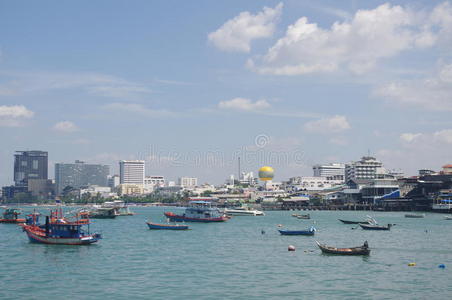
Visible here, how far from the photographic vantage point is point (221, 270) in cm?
5278

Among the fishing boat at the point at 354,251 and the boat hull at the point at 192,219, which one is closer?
the fishing boat at the point at 354,251

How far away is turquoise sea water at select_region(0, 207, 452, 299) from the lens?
4281cm

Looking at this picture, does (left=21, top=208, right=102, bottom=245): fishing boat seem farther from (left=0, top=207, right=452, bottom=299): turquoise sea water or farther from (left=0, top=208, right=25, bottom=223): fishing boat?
(left=0, top=208, right=25, bottom=223): fishing boat

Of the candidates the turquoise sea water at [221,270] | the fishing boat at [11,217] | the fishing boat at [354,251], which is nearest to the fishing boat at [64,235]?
the turquoise sea water at [221,270]

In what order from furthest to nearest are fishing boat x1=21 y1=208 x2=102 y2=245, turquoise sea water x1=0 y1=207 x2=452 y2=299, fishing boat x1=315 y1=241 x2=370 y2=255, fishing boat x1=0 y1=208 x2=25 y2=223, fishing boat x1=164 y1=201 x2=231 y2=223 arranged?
fishing boat x1=164 y1=201 x2=231 y2=223
fishing boat x1=0 y1=208 x2=25 y2=223
fishing boat x1=21 y1=208 x2=102 y2=245
fishing boat x1=315 y1=241 x2=370 y2=255
turquoise sea water x1=0 y1=207 x2=452 y2=299

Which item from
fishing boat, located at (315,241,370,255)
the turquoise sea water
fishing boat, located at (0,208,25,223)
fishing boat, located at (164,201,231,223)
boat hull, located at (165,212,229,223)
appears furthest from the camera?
fishing boat, located at (164,201,231,223)

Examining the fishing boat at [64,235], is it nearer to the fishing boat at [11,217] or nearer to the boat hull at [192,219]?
the boat hull at [192,219]

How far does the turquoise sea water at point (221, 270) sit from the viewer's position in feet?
140

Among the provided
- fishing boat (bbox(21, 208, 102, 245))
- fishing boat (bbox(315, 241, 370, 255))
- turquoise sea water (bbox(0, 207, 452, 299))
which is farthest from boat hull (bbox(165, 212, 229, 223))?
fishing boat (bbox(315, 241, 370, 255))

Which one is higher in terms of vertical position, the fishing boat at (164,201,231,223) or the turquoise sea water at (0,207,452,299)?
the fishing boat at (164,201,231,223)

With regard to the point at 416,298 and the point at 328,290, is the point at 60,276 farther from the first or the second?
the point at 416,298

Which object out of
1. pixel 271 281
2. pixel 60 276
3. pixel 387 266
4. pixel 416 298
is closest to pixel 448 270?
pixel 387 266

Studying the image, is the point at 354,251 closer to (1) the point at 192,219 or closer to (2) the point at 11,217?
(1) the point at 192,219

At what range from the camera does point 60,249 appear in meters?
67.4
